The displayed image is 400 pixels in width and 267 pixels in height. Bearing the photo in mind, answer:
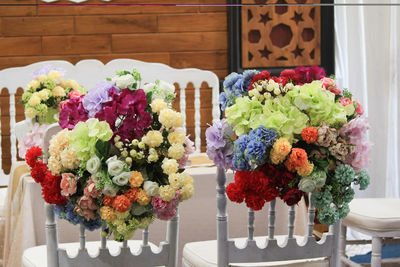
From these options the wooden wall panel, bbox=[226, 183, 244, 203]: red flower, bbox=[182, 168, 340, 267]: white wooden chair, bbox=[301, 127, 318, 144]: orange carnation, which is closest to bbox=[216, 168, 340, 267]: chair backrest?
bbox=[182, 168, 340, 267]: white wooden chair

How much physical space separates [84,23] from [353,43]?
1545 millimetres

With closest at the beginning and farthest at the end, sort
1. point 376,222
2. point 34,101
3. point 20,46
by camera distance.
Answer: point 376,222 < point 34,101 < point 20,46

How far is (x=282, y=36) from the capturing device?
13.7 feet

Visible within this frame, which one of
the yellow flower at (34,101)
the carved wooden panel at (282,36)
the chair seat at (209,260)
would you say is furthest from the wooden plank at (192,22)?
the chair seat at (209,260)

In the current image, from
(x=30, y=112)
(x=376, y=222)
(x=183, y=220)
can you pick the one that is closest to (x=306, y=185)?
(x=183, y=220)

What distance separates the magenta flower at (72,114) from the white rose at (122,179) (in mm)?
183

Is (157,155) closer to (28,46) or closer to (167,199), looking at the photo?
(167,199)

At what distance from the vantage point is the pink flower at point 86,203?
5.02ft

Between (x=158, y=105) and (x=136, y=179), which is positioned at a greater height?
(x=158, y=105)

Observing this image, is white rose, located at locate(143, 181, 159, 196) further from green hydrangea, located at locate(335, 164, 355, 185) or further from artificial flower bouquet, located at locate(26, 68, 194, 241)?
green hydrangea, located at locate(335, 164, 355, 185)

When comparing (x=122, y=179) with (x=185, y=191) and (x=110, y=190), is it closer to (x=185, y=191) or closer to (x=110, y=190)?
(x=110, y=190)

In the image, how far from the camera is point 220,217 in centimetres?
177

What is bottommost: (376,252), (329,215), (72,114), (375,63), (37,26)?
(376,252)

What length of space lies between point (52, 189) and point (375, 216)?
1.42 metres
